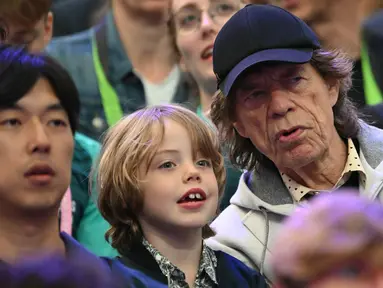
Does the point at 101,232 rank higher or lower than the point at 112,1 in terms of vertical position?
lower

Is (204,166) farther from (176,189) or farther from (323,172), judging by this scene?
(323,172)

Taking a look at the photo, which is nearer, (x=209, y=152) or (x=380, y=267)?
(x=380, y=267)

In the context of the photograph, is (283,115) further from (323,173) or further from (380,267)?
(380,267)

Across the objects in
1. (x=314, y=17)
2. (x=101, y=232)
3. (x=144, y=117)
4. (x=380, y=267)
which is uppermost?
(x=314, y=17)

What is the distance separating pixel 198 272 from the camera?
7.47 ft

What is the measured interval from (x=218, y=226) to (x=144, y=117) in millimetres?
418

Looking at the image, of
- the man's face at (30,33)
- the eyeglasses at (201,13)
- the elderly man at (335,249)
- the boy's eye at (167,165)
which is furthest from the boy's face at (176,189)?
the eyeglasses at (201,13)

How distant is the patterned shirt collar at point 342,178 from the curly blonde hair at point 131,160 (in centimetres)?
26

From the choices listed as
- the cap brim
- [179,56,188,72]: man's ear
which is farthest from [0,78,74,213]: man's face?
[179,56,188,72]: man's ear

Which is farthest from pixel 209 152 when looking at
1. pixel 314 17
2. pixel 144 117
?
pixel 314 17

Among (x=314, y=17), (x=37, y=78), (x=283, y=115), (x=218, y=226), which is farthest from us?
(x=314, y=17)

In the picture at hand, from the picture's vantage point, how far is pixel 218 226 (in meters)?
2.62

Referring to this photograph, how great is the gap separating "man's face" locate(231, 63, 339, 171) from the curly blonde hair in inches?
6.4

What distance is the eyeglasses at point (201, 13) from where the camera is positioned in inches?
131
